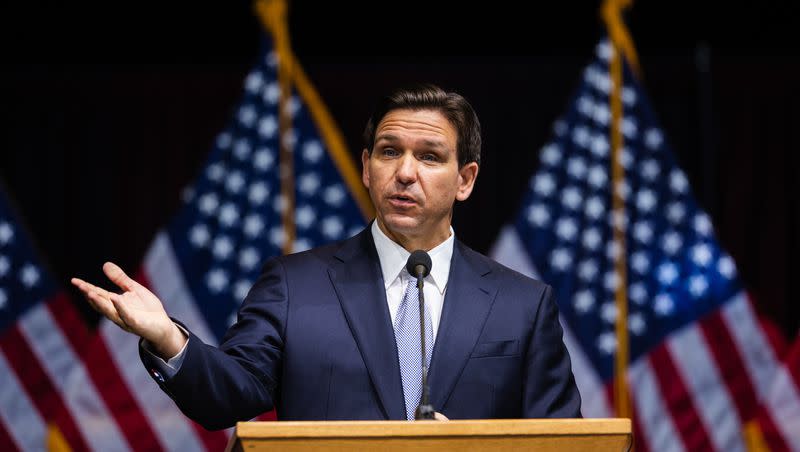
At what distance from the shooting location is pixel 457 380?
1972mm

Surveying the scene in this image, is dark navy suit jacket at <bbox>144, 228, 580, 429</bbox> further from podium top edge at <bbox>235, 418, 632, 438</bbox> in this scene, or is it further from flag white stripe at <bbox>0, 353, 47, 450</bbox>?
flag white stripe at <bbox>0, 353, 47, 450</bbox>

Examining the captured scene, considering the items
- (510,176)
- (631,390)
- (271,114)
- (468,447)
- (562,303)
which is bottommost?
(631,390)

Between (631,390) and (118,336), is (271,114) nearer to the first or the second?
(118,336)

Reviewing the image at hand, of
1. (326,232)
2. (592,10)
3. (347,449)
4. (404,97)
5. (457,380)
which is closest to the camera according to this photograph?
(347,449)

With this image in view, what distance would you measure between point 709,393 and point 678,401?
0.39 ft

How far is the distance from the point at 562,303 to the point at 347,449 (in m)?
2.79

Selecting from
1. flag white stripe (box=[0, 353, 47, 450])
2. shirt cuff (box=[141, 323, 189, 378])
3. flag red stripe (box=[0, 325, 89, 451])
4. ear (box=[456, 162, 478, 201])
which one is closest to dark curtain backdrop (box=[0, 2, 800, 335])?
flag red stripe (box=[0, 325, 89, 451])

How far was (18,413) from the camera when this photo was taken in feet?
14.8

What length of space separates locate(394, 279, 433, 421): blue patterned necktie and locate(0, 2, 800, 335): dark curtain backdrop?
2868 mm

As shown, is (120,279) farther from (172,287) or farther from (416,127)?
(172,287)

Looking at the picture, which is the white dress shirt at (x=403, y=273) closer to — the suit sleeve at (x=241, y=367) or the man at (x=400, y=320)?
the man at (x=400, y=320)

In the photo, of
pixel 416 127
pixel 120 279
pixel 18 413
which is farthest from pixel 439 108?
pixel 18 413

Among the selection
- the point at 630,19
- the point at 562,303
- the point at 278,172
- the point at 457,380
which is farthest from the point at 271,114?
the point at 457,380

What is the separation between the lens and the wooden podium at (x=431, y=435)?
1460mm
